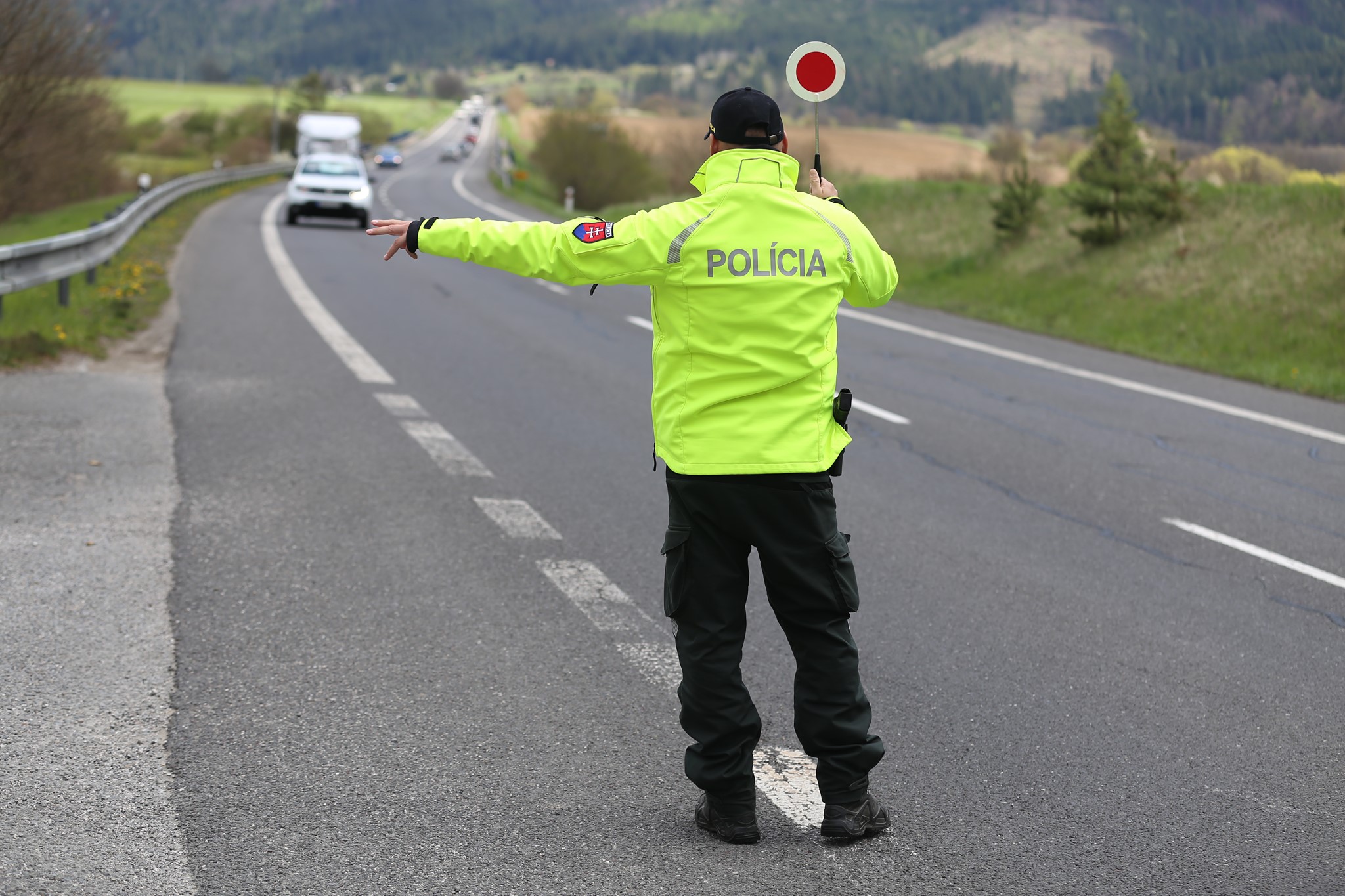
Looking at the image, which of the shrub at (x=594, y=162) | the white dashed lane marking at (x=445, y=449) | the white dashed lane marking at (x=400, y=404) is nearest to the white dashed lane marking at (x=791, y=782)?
the white dashed lane marking at (x=445, y=449)

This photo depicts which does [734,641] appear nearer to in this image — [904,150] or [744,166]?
[744,166]

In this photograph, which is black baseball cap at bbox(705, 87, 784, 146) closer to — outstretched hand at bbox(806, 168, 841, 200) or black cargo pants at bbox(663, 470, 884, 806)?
→ outstretched hand at bbox(806, 168, 841, 200)

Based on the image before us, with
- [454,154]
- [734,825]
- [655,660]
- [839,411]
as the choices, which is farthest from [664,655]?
[454,154]

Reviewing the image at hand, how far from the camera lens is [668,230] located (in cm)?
349

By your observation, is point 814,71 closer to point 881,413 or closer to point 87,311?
point 881,413

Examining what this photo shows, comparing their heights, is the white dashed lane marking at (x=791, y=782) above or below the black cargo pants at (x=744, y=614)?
below

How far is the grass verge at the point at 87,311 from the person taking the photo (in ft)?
35.7

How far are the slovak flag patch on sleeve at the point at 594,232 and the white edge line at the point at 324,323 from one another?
732 centimetres

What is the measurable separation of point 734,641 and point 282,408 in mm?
6441

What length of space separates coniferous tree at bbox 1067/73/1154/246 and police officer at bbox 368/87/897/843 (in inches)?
702

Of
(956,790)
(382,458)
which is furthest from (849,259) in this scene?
(382,458)

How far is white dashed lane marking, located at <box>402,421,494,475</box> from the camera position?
7875 mm

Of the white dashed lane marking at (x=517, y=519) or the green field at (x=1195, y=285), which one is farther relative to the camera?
the green field at (x=1195, y=285)

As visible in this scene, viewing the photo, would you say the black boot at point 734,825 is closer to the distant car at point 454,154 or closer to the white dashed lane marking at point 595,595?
the white dashed lane marking at point 595,595
